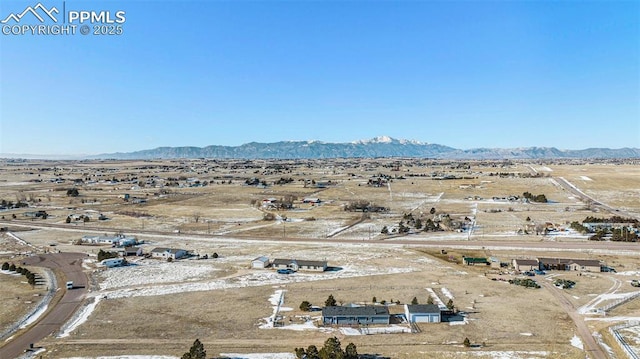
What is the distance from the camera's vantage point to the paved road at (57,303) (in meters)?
36.3

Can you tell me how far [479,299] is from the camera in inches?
1876

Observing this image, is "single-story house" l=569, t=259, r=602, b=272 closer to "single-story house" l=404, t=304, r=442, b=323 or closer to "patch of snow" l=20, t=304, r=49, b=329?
"single-story house" l=404, t=304, r=442, b=323

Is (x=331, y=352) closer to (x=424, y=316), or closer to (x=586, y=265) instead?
(x=424, y=316)

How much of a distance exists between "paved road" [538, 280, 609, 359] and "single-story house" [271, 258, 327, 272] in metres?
27.9

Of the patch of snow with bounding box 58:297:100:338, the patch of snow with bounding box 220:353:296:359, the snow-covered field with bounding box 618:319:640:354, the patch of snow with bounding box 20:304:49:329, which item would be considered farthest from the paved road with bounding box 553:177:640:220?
the patch of snow with bounding box 20:304:49:329

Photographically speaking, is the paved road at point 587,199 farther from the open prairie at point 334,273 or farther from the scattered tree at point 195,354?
the scattered tree at point 195,354

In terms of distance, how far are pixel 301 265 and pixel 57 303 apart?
1150 inches

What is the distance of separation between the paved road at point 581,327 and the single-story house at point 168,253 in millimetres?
51662

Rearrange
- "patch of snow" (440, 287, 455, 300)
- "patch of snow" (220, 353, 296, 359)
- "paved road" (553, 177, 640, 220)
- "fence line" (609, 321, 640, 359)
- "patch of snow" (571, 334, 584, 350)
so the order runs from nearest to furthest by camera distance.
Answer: "fence line" (609, 321, 640, 359) → "patch of snow" (220, 353, 296, 359) → "patch of snow" (571, 334, 584, 350) → "patch of snow" (440, 287, 455, 300) → "paved road" (553, 177, 640, 220)

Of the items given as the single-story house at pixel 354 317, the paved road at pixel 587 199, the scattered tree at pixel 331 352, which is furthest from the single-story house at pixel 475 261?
the paved road at pixel 587 199

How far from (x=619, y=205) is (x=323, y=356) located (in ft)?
384

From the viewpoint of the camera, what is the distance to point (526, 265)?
5881cm

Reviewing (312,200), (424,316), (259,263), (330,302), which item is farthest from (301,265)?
(312,200)

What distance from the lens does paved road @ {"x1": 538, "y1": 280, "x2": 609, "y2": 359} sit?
112ft
